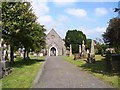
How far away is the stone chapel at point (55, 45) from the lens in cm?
9494

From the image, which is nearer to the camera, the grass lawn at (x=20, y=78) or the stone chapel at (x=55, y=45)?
the grass lawn at (x=20, y=78)

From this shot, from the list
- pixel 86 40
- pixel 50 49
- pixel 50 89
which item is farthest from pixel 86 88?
pixel 86 40

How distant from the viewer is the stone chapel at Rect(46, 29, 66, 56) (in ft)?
311

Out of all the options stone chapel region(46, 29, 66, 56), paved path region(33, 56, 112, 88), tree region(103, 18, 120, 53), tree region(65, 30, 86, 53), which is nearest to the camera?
paved path region(33, 56, 112, 88)

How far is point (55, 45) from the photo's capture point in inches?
3802

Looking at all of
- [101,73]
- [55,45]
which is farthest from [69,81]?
[55,45]

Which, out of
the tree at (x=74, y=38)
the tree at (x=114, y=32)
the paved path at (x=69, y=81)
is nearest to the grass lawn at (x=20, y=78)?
the paved path at (x=69, y=81)

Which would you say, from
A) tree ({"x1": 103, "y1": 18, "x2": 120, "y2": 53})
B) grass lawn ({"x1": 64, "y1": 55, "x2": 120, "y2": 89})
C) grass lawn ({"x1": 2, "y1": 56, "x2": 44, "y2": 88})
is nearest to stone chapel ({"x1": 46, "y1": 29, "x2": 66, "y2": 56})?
tree ({"x1": 103, "y1": 18, "x2": 120, "y2": 53})

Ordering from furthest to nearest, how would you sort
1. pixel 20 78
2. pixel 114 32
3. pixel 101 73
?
1. pixel 114 32
2. pixel 101 73
3. pixel 20 78

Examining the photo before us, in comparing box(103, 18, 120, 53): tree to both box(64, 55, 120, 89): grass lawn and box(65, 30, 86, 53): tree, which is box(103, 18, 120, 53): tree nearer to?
box(64, 55, 120, 89): grass lawn

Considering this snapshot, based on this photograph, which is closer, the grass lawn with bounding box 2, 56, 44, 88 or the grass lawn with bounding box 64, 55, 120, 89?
the grass lawn with bounding box 2, 56, 44, 88

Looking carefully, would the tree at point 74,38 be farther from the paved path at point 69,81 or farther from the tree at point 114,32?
the paved path at point 69,81

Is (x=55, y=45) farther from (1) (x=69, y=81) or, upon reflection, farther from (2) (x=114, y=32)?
(1) (x=69, y=81)

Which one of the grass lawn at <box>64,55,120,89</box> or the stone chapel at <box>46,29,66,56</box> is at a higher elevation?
the stone chapel at <box>46,29,66,56</box>
